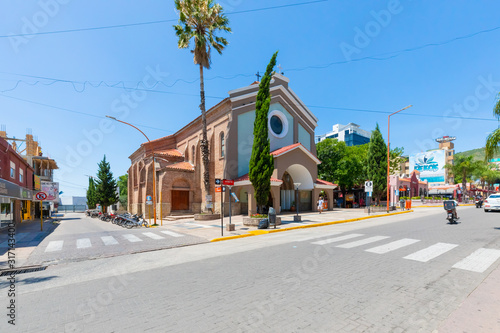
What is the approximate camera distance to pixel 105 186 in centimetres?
4378

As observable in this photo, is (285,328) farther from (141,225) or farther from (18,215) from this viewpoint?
(18,215)

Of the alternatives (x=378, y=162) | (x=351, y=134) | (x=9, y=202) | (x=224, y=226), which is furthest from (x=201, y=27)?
(x=351, y=134)

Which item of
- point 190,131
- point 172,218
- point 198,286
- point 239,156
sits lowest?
point 172,218

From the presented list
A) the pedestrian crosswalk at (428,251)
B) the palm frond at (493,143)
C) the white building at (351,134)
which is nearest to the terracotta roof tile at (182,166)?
the pedestrian crosswalk at (428,251)

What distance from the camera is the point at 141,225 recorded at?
60.2 feet

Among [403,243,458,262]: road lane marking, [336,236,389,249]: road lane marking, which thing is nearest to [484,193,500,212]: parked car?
[403,243,458,262]: road lane marking

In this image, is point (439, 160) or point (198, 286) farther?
point (439, 160)

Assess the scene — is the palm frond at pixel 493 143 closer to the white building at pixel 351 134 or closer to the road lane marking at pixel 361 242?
the road lane marking at pixel 361 242

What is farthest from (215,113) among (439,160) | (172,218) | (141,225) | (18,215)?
(439,160)

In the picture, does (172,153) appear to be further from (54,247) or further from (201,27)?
(54,247)

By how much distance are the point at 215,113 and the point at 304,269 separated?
882 inches

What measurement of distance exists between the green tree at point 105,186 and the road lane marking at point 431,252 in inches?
1835

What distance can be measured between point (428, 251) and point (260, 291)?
5.90m

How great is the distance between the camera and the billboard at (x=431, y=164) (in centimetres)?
7712
